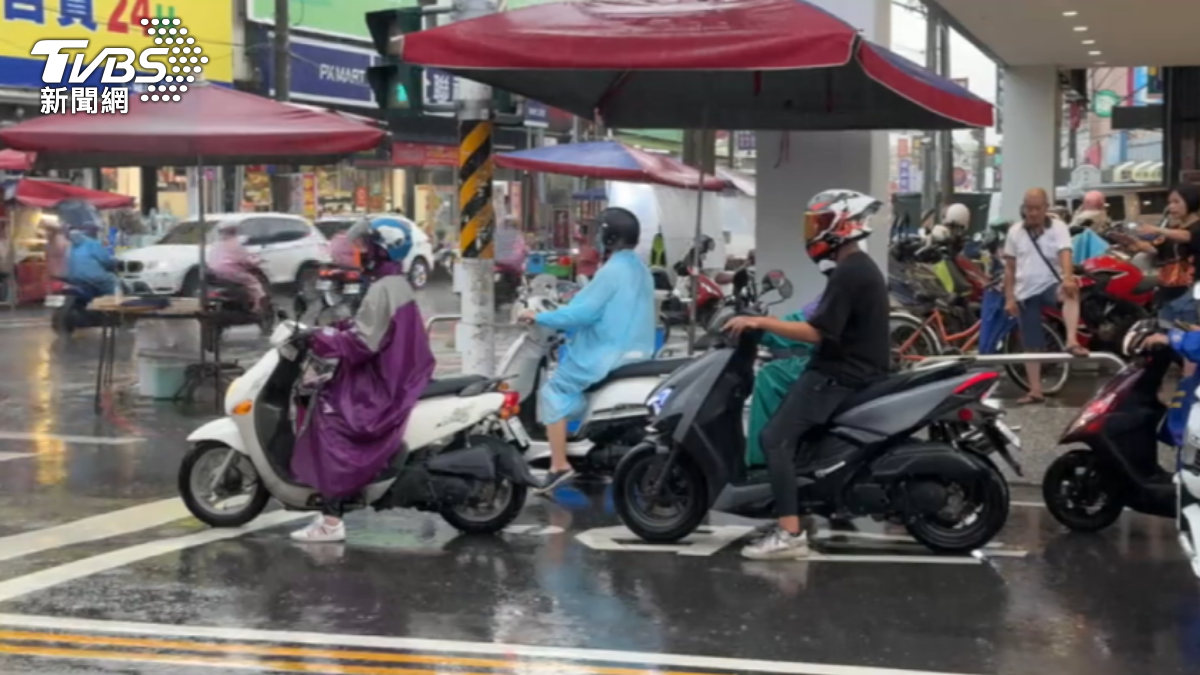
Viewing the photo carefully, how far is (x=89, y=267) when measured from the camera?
2050 cm

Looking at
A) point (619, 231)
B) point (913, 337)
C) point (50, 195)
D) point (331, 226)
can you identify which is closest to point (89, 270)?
point (50, 195)

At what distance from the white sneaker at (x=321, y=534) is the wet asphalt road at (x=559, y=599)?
12cm

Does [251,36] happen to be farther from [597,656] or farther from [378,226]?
[597,656]

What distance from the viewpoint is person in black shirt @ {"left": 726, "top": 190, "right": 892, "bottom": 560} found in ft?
25.3

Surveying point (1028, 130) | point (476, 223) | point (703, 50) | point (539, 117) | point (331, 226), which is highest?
point (539, 117)

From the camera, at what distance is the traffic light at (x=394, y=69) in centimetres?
1105

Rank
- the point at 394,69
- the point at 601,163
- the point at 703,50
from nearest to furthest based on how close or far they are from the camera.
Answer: the point at 703,50
the point at 394,69
the point at 601,163

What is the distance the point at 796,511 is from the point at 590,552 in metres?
1.09

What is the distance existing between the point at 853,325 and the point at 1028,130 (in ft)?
64.1

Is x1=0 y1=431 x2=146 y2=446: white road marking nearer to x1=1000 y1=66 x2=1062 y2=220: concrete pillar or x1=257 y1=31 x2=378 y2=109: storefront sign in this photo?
x1=1000 y1=66 x2=1062 y2=220: concrete pillar

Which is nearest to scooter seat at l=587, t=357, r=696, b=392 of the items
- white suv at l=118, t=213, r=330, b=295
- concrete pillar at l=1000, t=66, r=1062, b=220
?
white suv at l=118, t=213, r=330, b=295

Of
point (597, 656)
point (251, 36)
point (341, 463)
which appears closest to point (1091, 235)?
point (341, 463)

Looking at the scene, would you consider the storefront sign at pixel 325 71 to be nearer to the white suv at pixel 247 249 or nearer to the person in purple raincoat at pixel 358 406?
the white suv at pixel 247 249

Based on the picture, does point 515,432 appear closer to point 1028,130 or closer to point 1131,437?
point 1131,437
